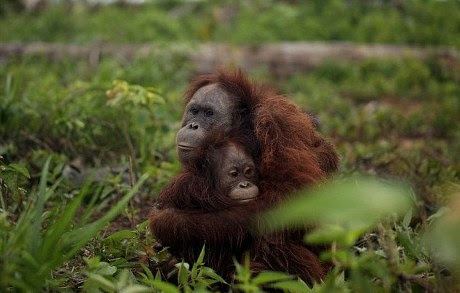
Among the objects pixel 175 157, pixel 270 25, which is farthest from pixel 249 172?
pixel 270 25

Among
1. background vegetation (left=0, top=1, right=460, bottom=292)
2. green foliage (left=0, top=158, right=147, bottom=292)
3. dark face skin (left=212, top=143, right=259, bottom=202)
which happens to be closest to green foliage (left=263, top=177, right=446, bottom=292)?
background vegetation (left=0, top=1, right=460, bottom=292)

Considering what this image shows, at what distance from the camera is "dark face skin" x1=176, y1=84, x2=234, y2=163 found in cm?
274

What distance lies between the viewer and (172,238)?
2.45m

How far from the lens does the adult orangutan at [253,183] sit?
2.37 m

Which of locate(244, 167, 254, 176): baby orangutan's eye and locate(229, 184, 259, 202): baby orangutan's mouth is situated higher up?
locate(244, 167, 254, 176): baby orangutan's eye

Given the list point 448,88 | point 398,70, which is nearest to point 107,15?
point 398,70

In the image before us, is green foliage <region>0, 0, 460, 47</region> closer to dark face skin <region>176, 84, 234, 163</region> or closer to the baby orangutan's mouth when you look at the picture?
dark face skin <region>176, 84, 234, 163</region>

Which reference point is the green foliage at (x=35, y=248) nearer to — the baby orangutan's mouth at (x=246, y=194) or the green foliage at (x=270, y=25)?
the baby orangutan's mouth at (x=246, y=194)

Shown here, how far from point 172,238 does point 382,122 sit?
4.46 m

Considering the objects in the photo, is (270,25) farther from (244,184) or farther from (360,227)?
(360,227)

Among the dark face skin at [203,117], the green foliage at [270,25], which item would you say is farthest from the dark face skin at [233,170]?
the green foliage at [270,25]

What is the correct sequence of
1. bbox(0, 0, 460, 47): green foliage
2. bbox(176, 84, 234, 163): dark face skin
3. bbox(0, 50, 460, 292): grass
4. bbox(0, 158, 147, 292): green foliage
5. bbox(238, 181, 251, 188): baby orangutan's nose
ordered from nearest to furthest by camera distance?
bbox(0, 158, 147, 292): green foliage
bbox(0, 50, 460, 292): grass
bbox(238, 181, 251, 188): baby orangutan's nose
bbox(176, 84, 234, 163): dark face skin
bbox(0, 0, 460, 47): green foliage

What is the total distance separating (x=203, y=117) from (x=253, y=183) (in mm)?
487

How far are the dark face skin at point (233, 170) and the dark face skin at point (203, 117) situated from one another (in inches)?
7.8
